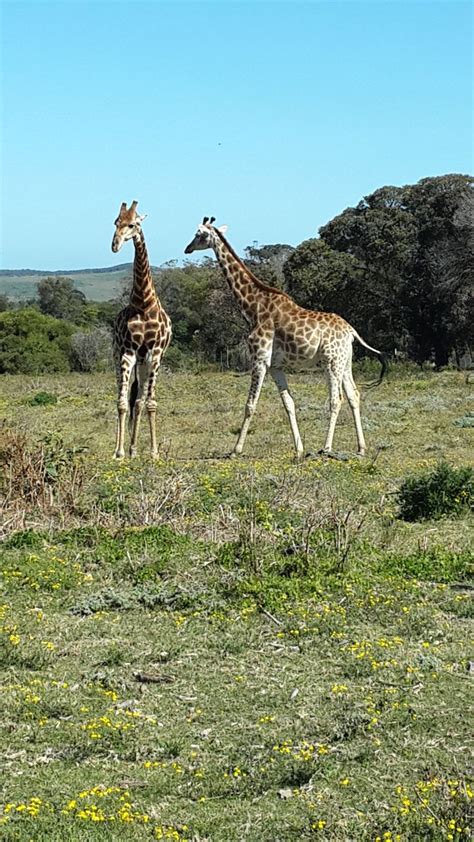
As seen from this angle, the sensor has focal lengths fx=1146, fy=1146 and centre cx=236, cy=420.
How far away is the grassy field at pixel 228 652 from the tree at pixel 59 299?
191 ft

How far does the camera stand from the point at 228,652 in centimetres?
742

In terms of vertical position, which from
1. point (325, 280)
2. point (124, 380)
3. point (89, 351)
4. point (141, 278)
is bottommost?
point (89, 351)

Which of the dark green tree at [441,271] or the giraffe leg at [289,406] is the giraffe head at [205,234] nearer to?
the giraffe leg at [289,406]

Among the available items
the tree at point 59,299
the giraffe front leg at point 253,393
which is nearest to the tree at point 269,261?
the tree at point 59,299

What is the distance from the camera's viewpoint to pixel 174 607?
8312mm

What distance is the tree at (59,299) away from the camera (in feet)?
231

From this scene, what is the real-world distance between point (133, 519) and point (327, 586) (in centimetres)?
254

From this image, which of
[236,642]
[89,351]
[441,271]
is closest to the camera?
[236,642]

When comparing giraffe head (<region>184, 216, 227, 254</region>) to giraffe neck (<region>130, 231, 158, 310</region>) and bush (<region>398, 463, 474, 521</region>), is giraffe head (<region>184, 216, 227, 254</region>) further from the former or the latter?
bush (<region>398, 463, 474, 521</region>)

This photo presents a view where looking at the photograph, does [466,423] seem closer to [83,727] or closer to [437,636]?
[437,636]

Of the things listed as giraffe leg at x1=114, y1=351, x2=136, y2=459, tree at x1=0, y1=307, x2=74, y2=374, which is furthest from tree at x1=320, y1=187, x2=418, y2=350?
giraffe leg at x1=114, y1=351, x2=136, y2=459

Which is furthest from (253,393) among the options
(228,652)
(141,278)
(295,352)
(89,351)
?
(89,351)

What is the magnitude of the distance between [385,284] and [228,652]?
1300 inches

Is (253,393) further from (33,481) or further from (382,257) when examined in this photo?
(382,257)
